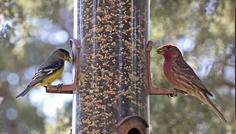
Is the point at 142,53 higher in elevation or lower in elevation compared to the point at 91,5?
lower

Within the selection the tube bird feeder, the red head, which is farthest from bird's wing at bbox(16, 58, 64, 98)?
the red head

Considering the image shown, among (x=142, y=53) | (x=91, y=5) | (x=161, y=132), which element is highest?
(x=91, y=5)

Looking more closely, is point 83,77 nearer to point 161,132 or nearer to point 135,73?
point 135,73

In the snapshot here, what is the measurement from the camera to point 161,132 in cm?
750

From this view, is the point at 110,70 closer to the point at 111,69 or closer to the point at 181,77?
the point at 111,69

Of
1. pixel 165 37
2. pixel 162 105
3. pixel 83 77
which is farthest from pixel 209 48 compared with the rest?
pixel 83 77

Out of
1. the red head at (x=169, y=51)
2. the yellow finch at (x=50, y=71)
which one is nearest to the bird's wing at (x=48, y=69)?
the yellow finch at (x=50, y=71)

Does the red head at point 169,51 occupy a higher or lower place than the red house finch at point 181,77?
higher

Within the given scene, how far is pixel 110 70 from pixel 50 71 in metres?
1.00

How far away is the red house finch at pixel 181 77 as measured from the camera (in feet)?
20.1

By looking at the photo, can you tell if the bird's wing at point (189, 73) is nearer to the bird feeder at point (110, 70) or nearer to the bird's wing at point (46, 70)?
the bird feeder at point (110, 70)

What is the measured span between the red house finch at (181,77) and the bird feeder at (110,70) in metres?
0.70

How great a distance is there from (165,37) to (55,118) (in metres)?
2.72

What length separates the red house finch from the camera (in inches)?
241
